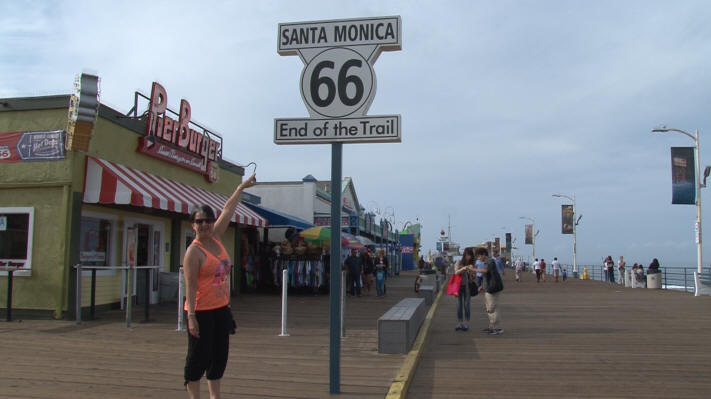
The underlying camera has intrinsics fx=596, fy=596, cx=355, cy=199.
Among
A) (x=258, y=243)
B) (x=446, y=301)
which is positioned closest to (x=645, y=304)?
(x=446, y=301)

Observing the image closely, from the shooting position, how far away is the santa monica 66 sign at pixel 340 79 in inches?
215

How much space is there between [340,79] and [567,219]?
48117 mm

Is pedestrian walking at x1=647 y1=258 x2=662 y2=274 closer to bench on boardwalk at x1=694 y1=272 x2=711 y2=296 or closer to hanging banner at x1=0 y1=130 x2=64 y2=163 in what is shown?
bench on boardwalk at x1=694 y1=272 x2=711 y2=296

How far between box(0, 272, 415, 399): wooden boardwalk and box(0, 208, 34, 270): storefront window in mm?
1545

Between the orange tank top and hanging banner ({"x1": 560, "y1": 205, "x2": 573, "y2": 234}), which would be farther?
hanging banner ({"x1": 560, "y1": 205, "x2": 573, "y2": 234})

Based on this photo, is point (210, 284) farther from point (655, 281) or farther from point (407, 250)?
point (407, 250)

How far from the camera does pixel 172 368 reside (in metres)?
7.11

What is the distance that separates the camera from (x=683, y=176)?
2516cm

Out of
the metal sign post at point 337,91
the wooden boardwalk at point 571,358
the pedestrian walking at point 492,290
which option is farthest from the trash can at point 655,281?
the metal sign post at point 337,91

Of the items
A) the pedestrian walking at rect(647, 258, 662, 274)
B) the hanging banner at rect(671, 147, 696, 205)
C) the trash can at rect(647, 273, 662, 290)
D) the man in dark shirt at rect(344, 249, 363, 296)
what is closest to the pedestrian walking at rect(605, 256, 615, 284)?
the pedestrian walking at rect(647, 258, 662, 274)

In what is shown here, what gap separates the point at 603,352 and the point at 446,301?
10889mm

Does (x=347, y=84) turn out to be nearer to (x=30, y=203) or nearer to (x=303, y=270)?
(x=30, y=203)

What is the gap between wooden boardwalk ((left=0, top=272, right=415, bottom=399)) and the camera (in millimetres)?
6012

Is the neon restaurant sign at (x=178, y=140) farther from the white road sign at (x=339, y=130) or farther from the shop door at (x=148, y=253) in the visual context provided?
the white road sign at (x=339, y=130)
